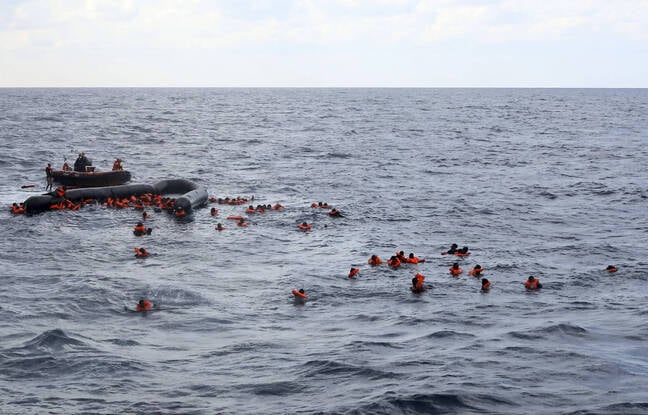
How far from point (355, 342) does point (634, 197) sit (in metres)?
35.0

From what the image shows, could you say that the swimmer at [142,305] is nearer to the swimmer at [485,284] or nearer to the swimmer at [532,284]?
the swimmer at [485,284]

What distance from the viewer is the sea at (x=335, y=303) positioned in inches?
747

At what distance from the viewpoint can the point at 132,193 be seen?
46.0 m

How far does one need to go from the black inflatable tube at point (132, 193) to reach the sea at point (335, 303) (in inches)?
35.9

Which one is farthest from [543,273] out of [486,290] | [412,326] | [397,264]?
[412,326]

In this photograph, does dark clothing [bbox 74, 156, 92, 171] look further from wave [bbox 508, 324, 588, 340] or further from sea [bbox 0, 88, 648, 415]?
wave [bbox 508, 324, 588, 340]

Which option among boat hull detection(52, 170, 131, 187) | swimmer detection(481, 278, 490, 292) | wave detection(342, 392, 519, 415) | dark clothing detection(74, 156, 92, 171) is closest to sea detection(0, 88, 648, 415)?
wave detection(342, 392, 519, 415)

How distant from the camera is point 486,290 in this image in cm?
2844

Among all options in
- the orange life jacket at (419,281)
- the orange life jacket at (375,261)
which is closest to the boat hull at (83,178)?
the orange life jacket at (375,261)

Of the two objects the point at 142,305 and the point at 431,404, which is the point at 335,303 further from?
the point at 431,404

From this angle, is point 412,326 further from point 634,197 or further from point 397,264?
point 634,197

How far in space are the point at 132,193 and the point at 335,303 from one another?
76.4 ft

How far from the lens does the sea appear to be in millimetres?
18984

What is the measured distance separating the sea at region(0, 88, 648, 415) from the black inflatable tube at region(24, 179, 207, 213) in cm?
91
